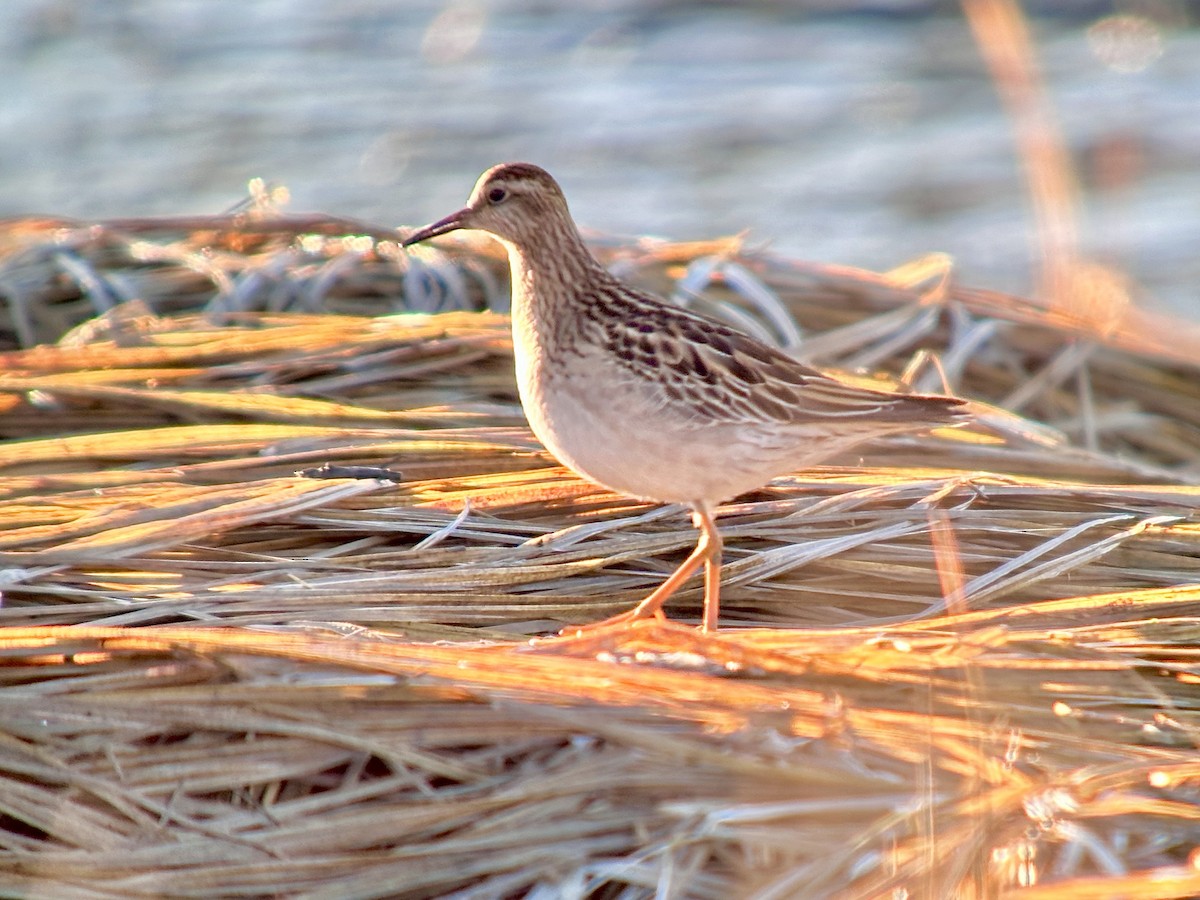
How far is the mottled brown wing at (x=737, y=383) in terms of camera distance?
4.73m

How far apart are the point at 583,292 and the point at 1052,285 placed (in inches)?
60.6

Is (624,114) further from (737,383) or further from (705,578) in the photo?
(705,578)

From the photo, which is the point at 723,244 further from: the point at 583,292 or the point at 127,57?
the point at 127,57

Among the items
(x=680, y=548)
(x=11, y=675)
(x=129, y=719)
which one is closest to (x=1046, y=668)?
(x=680, y=548)

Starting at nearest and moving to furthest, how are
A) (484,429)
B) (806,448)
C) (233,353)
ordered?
(806,448) < (484,429) < (233,353)

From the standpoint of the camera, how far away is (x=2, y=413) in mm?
5922

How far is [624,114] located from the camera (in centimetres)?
1414

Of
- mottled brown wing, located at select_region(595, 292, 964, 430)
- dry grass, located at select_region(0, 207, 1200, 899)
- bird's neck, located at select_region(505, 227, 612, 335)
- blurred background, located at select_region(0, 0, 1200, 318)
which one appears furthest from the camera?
blurred background, located at select_region(0, 0, 1200, 318)

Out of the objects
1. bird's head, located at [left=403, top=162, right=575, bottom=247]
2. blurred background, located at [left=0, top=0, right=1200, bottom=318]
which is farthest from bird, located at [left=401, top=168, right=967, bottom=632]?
blurred background, located at [left=0, top=0, right=1200, bottom=318]

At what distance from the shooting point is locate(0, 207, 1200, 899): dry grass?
3627mm

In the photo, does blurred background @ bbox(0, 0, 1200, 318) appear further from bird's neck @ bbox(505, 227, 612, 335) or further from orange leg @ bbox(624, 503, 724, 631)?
orange leg @ bbox(624, 503, 724, 631)

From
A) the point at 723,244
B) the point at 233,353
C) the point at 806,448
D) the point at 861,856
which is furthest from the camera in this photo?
the point at 723,244

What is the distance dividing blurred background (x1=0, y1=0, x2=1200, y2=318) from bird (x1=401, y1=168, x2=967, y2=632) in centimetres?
657

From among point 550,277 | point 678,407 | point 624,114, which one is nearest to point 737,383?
point 678,407
